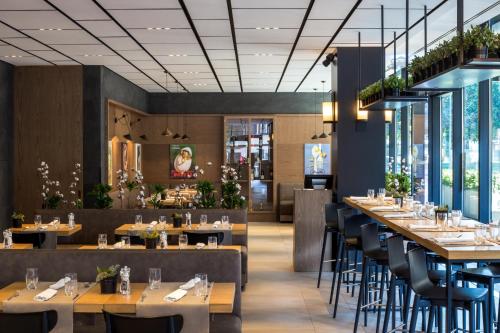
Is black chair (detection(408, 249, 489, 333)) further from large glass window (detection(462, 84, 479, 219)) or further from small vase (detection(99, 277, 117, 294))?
large glass window (detection(462, 84, 479, 219))

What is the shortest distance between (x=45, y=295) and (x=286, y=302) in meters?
3.88

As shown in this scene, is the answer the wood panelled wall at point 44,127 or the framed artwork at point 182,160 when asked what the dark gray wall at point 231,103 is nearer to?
the framed artwork at point 182,160

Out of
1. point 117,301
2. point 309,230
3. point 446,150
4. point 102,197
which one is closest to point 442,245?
point 117,301

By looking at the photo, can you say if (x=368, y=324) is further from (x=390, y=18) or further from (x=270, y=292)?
(x=390, y=18)

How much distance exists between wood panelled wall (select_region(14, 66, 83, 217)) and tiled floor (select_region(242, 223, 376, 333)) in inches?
157

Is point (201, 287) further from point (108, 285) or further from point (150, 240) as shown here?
point (150, 240)

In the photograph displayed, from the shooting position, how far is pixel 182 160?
56.7 feet

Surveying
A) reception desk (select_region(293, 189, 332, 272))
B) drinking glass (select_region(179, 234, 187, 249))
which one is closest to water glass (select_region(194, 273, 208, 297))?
drinking glass (select_region(179, 234, 187, 249))

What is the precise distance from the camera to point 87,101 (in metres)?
11.8

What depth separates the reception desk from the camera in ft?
32.2

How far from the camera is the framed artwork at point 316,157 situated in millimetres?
17000

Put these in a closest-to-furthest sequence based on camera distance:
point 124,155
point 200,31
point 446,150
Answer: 1. point 200,31
2. point 446,150
3. point 124,155

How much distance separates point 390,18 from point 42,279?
5.04m

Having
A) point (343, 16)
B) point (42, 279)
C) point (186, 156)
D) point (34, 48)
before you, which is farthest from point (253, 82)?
point (42, 279)
